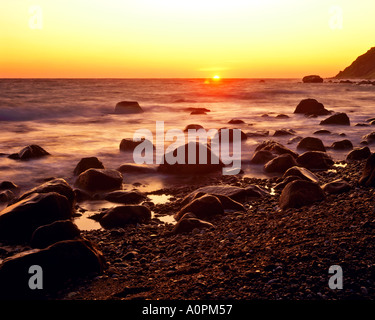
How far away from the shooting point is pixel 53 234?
17.3ft

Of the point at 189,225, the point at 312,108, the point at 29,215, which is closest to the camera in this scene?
the point at 189,225

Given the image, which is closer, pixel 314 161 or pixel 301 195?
pixel 301 195

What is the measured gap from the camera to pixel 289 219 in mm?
5527

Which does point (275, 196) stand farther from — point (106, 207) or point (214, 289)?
point (214, 289)

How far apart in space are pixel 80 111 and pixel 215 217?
26578mm

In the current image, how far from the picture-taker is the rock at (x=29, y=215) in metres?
5.77

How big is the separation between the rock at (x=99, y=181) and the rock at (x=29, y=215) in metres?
2.05

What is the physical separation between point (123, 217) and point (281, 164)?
4835 mm

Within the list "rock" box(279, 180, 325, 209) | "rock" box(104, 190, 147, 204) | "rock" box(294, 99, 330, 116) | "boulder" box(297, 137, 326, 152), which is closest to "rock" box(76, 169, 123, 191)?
"rock" box(104, 190, 147, 204)

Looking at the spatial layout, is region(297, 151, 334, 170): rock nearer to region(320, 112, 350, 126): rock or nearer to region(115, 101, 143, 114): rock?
region(320, 112, 350, 126): rock

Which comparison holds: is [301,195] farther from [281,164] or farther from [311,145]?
[311,145]

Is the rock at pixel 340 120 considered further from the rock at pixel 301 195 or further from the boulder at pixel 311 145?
the rock at pixel 301 195

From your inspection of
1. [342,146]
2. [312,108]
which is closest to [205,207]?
[342,146]

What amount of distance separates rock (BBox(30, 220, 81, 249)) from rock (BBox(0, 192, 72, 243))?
1.58 ft
